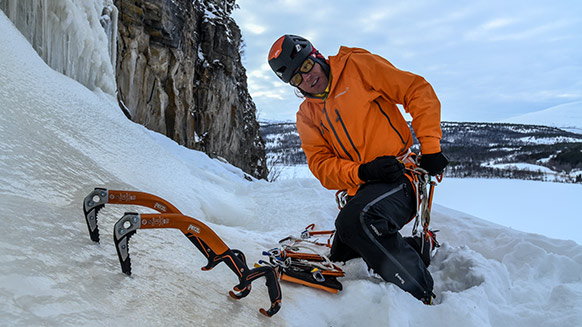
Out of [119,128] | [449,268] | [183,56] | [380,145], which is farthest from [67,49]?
[183,56]

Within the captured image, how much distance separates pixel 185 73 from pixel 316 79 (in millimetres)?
13810

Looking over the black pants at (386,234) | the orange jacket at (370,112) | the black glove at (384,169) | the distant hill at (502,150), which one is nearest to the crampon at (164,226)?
the black pants at (386,234)

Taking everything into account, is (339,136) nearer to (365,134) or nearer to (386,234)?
(365,134)

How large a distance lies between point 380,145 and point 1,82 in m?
2.41

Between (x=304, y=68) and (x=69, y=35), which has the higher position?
(x=69, y=35)

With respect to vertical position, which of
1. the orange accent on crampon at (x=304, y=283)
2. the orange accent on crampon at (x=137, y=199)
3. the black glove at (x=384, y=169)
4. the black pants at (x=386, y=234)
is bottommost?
the orange accent on crampon at (x=304, y=283)

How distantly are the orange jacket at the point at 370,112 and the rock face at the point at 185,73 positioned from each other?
25.2ft

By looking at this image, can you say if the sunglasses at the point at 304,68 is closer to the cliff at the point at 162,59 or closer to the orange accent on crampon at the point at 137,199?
the orange accent on crampon at the point at 137,199

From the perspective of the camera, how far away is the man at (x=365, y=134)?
2064mm

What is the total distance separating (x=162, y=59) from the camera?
1298 cm

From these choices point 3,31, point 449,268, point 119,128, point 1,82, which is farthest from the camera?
point 119,128

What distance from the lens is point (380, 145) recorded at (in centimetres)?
232

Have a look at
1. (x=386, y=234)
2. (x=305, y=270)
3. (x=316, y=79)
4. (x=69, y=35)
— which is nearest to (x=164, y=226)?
(x=305, y=270)

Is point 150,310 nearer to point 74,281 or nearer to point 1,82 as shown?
point 74,281
